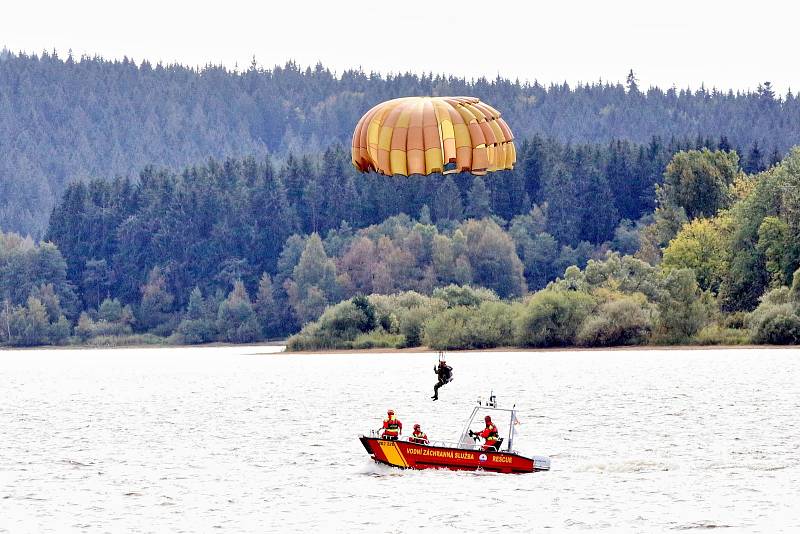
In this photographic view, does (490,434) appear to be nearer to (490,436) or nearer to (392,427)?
(490,436)

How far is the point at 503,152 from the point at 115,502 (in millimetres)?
20927

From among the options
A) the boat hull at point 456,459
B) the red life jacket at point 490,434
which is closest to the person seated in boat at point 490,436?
the red life jacket at point 490,434

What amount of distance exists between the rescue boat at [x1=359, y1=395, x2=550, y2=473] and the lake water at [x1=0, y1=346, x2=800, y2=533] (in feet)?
2.35

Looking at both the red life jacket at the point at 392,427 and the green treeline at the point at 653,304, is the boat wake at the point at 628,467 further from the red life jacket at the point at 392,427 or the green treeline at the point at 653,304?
the green treeline at the point at 653,304

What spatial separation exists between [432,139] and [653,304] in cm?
7553

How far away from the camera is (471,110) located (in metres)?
69.6

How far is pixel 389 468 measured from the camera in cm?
6488

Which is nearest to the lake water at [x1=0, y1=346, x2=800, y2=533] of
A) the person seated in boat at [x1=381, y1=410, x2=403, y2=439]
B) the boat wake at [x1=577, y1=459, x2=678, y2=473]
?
the boat wake at [x1=577, y1=459, x2=678, y2=473]

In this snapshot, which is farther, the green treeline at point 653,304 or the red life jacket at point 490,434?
the green treeline at point 653,304

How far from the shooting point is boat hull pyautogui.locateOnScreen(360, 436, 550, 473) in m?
61.7

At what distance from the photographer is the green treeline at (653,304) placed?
137500 mm

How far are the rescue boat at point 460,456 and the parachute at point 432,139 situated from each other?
10.8m

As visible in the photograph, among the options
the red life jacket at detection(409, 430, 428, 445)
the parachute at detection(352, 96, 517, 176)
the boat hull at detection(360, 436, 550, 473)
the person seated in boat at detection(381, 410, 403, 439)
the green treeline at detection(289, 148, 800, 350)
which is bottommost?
the boat hull at detection(360, 436, 550, 473)

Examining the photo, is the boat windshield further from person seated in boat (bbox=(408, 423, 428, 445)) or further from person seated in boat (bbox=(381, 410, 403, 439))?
person seated in boat (bbox=(381, 410, 403, 439))
